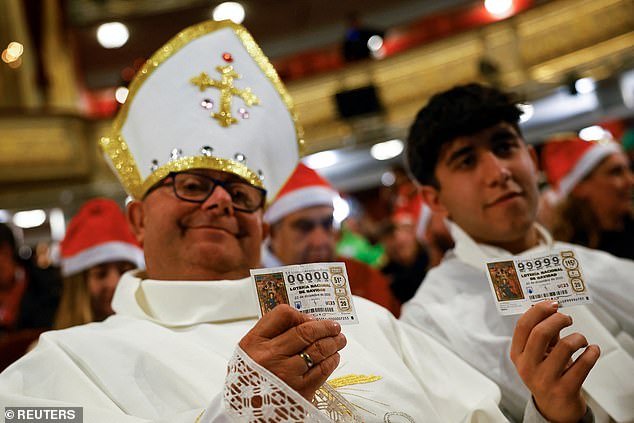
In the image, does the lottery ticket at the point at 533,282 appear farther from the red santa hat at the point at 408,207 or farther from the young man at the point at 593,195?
the red santa hat at the point at 408,207

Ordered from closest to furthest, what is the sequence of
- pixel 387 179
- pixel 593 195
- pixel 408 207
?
1. pixel 593 195
2. pixel 408 207
3. pixel 387 179

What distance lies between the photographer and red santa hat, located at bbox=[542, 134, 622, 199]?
3.98m

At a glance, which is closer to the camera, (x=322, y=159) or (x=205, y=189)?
(x=205, y=189)

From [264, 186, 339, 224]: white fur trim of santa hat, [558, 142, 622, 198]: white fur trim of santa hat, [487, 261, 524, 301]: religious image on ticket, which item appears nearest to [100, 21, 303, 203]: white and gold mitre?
[487, 261, 524, 301]: religious image on ticket

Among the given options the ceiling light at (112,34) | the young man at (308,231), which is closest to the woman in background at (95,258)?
the young man at (308,231)

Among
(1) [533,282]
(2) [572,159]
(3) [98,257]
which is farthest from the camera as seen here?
(2) [572,159]

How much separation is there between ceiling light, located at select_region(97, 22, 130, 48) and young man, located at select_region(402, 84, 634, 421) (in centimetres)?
1026

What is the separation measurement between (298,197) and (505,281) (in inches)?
87.9

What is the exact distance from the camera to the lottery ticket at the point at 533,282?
60.4 inches

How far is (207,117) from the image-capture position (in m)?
2.09

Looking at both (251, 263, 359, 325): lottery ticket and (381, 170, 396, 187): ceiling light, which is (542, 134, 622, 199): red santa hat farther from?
(381, 170, 396, 187): ceiling light

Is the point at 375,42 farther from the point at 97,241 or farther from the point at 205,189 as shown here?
the point at 205,189

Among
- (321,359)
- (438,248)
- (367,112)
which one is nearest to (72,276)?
(438,248)

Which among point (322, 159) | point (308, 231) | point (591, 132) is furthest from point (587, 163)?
point (322, 159)
